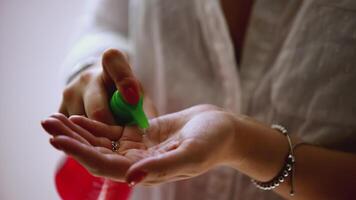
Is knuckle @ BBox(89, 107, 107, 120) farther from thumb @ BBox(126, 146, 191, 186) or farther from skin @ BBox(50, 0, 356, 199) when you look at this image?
thumb @ BBox(126, 146, 191, 186)

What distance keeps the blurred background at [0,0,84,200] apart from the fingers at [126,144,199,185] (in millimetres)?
615

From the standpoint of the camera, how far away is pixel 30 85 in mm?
953

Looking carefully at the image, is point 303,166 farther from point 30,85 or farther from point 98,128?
point 30,85

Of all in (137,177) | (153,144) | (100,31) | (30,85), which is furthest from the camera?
(30,85)

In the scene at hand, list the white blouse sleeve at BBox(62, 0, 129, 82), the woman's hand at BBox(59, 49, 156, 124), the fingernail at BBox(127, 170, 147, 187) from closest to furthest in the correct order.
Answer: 1. the fingernail at BBox(127, 170, 147, 187)
2. the woman's hand at BBox(59, 49, 156, 124)
3. the white blouse sleeve at BBox(62, 0, 129, 82)

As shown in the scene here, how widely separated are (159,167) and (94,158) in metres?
0.05

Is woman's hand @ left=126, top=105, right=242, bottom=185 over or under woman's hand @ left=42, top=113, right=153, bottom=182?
under

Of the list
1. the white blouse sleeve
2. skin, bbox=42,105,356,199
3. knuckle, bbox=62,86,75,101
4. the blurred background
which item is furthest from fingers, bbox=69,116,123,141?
the blurred background

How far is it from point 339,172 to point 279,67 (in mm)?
150

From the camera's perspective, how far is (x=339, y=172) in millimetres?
488

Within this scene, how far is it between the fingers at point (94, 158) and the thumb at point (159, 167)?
0.7 inches

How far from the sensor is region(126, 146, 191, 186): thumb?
326 mm

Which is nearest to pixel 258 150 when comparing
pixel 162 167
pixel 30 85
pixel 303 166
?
pixel 303 166

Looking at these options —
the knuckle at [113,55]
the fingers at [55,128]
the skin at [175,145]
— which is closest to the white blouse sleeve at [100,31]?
the skin at [175,145]
